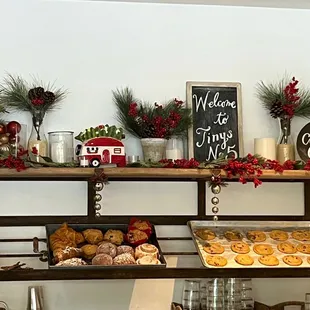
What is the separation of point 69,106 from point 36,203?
1.36ft

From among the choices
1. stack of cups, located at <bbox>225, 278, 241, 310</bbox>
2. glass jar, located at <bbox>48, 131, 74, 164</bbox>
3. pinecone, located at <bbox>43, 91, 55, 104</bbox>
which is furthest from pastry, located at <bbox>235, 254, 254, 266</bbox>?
pinecone, located at <bbox>43, 91, 55, 104</bbox>

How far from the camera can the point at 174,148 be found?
7.57 feet

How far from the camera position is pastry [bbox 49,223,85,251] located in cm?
210

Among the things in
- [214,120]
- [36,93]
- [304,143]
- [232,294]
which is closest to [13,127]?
[36,93]

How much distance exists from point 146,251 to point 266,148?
627 millimetres

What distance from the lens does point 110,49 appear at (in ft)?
7.90

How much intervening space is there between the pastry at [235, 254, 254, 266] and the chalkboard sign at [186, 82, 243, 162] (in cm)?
43

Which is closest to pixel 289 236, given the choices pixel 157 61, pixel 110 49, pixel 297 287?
pixel 297 287

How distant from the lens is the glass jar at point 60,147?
2.20 meters

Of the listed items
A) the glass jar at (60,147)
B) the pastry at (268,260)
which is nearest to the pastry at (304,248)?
the pastry at (268,260)

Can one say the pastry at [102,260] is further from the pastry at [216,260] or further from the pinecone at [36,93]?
the pinecone at [36,93]

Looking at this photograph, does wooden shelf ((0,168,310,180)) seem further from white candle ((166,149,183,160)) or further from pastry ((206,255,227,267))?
pastry ((206,255,227,267))

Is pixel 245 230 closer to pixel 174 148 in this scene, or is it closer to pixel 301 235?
pixel 301 235

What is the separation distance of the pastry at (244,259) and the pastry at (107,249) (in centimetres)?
46
